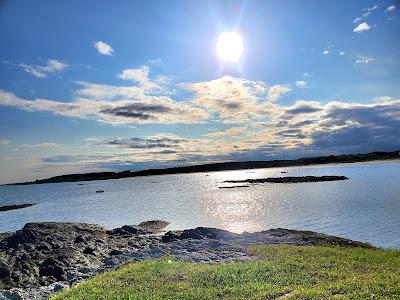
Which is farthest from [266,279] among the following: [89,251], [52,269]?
[89,251]

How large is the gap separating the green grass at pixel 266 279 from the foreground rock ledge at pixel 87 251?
13.3 feet

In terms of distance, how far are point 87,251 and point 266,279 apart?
2108 cm

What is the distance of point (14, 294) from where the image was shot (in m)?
23.4

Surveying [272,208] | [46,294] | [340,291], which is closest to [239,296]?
[340,291]

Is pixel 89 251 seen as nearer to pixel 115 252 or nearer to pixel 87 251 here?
pixel 87 251

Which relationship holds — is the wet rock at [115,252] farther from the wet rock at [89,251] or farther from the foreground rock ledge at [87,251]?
the wet rock at [89,251]

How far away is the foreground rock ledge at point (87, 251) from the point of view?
2759 centimetres

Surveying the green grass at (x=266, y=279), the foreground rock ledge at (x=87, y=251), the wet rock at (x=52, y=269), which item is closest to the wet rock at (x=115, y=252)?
the foreground rock ledge at (x=87, y=251)

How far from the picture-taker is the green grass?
17.6m

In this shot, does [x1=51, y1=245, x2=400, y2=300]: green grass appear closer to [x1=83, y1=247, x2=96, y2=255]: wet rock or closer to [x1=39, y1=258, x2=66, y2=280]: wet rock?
[x1=39, y1=258, x2=66, y2=280]: wet rock

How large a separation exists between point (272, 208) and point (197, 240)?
3494cm

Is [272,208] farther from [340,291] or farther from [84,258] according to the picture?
[340,291]

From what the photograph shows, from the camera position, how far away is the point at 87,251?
3628cm

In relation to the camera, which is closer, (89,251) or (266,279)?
(266,279)
